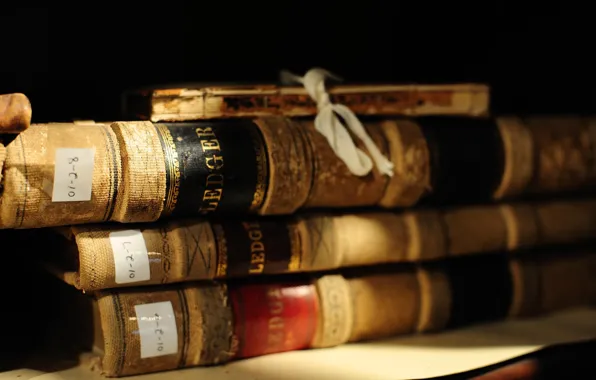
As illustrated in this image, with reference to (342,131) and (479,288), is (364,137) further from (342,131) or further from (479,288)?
(479,288)

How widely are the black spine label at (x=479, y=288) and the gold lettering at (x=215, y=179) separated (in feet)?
1.34

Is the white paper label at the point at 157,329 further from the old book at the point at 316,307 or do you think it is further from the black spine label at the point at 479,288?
the black spine label at the point at 479,288

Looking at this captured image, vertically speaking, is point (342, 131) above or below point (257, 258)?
above

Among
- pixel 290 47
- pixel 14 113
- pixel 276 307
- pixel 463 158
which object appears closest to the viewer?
pixel 14 113

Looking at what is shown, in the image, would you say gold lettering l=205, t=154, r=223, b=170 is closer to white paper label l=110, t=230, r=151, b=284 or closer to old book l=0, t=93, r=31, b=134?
white paper label l=110, t=230, r=151, b=284

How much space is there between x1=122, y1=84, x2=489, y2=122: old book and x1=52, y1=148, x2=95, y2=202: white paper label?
12 cm

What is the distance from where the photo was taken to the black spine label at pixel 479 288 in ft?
3.92

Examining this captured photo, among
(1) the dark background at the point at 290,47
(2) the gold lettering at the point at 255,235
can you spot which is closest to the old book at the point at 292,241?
(2) the gold lettering at the point at 255,235

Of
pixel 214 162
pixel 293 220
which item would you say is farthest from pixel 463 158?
pixel 214 162

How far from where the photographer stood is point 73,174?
91cm

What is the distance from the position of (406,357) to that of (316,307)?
14 centimetres

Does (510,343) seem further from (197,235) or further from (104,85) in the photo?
(104,85)

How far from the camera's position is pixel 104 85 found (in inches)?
51.6

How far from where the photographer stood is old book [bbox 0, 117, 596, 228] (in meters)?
0.91
